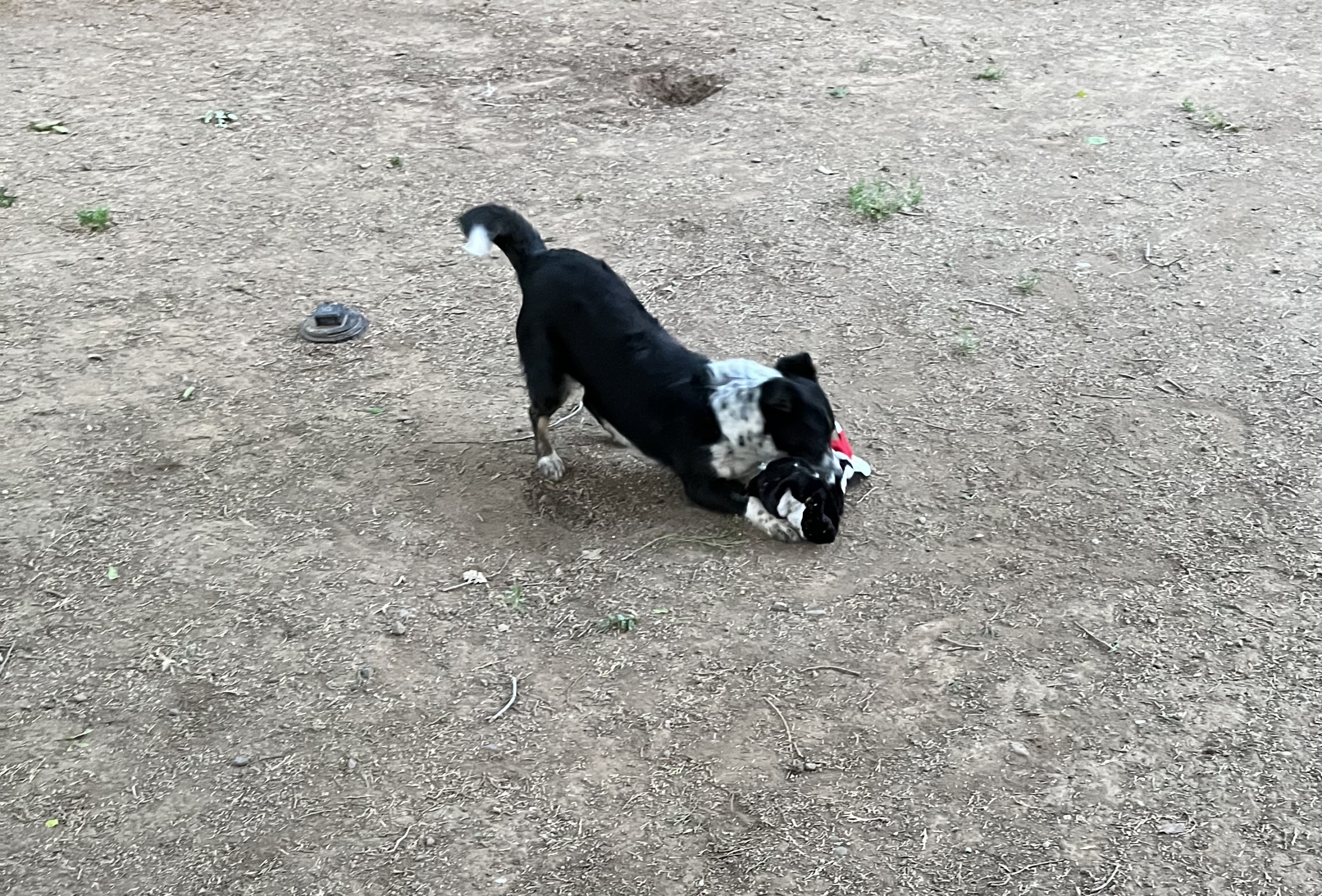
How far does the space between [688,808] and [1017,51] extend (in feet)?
19.2

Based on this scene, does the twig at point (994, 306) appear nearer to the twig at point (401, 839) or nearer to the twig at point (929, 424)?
the twig at point (929, 424)

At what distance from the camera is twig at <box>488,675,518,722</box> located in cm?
322

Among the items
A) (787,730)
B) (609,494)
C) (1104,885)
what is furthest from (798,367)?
(1104,885)

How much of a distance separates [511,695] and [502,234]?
5.36 ft

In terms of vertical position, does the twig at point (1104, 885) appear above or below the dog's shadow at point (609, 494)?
above

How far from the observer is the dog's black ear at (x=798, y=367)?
12.8ft

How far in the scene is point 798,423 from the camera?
3.74 meters

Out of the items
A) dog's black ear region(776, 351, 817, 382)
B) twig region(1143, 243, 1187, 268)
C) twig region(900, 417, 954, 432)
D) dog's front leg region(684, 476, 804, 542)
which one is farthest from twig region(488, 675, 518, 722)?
twig region(1143, 243, 1187, 268)

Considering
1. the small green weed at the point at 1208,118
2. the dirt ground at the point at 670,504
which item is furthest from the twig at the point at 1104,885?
the small green weed at the point at 1208,118

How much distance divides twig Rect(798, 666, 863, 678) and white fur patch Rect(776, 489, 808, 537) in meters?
0.52

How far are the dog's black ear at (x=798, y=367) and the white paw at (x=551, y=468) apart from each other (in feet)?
2.75

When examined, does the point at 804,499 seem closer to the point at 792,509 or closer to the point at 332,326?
the point at 792,509

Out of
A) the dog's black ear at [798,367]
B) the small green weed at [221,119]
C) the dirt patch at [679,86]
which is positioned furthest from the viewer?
the dirt patch at [679,86]

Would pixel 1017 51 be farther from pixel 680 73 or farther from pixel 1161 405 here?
pixel 1161 405
